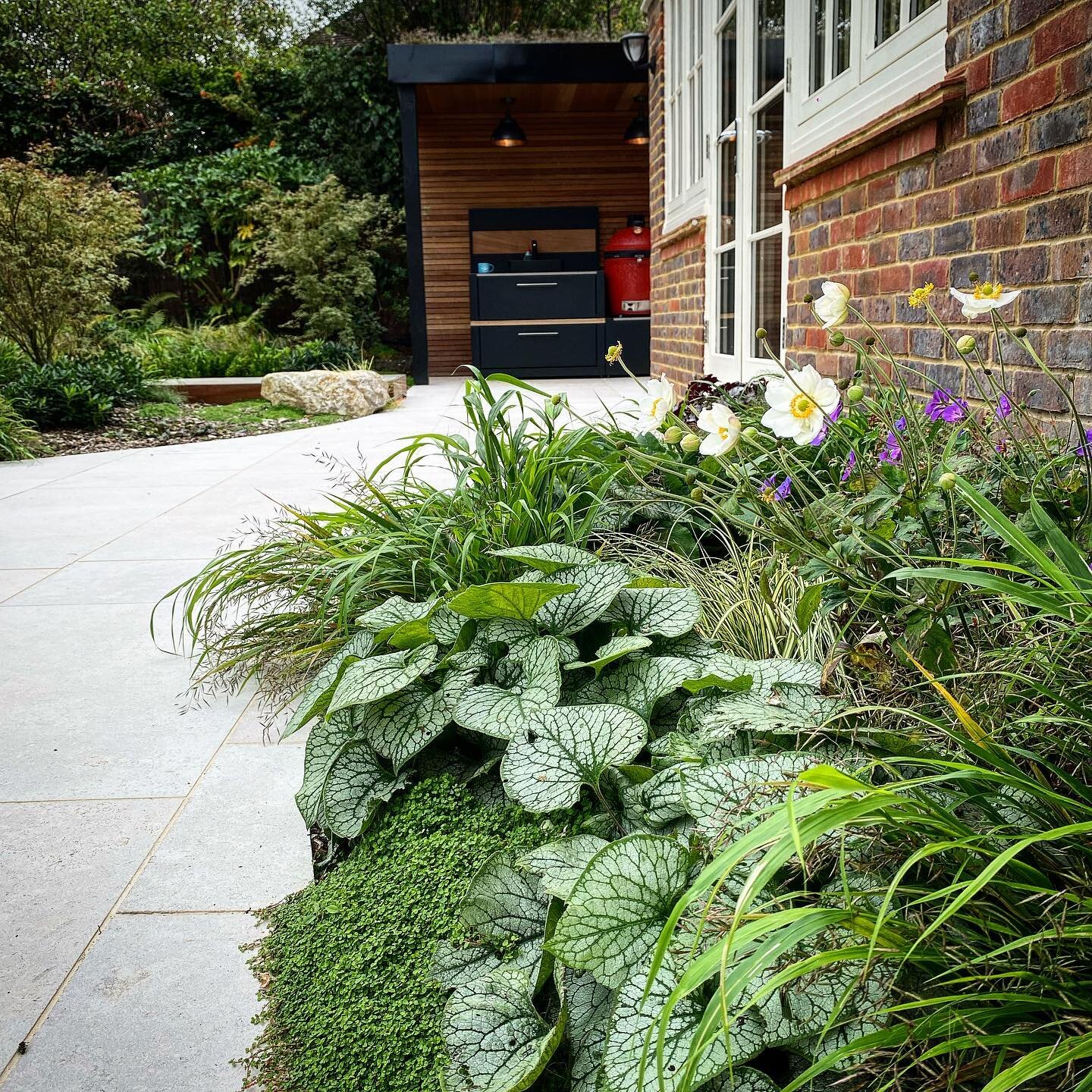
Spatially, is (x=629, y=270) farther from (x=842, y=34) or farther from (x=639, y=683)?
(x=639, y=683)

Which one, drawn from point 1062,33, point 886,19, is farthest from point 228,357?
point 1062,33

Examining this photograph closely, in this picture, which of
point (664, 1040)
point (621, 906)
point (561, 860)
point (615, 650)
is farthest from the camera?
point (615, 650)

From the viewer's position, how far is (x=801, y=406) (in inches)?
51.0

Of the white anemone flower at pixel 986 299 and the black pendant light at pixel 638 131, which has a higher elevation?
the black pendant light at pixel 638 131

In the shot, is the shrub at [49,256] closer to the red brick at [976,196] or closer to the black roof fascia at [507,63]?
the black roof fascia at [507,63]

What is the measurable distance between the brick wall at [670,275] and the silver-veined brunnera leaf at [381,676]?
3760 mm

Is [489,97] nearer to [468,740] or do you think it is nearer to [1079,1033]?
[468,740]

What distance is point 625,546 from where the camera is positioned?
2.24 metres

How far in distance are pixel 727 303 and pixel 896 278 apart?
1945mm

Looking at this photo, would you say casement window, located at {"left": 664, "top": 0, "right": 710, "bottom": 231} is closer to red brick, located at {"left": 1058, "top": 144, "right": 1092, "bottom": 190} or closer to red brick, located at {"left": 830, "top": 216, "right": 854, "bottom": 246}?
red brick, located at {"left": 830, "top": 216, "right": 854, "bottom": 246}

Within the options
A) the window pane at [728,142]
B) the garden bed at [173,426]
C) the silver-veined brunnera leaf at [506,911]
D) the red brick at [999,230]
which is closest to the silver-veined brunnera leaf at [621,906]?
the silver-veined brunnera leaf at [506,911]

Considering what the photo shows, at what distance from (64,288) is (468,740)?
713 centimetres

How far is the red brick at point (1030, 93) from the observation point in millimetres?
1903

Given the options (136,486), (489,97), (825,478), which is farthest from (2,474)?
(489,97)
